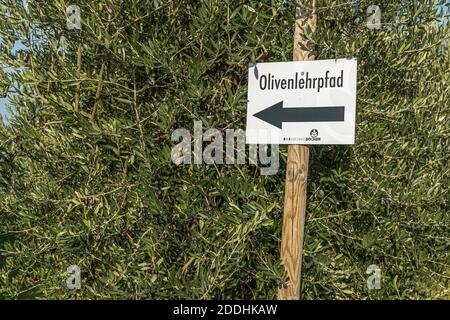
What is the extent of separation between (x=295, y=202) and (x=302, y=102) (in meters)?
1.06

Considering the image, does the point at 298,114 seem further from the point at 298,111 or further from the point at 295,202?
the point at 295,202

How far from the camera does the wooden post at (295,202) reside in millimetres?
6355

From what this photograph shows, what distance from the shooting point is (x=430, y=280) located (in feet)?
25.9

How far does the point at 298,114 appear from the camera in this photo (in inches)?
244

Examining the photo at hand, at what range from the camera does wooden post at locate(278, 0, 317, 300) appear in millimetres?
6355

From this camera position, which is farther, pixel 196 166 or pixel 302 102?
pixel 196 166

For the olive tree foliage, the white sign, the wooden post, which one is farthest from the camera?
the olive tree foliage

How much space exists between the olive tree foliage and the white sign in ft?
2.31

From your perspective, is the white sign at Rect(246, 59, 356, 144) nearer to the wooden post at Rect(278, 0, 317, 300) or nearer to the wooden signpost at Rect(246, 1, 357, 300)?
the wooden signpost at Rect(246, 1, 357, 300)

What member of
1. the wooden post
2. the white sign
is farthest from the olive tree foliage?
the white sign

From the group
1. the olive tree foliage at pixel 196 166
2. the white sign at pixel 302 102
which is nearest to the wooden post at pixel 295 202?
the white sign at pixel 302 102

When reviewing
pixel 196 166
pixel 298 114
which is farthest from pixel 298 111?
pixel 196 166

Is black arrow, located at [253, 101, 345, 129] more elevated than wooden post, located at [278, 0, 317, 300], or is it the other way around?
black arrow, located at [253, 101, 345, 129]
